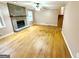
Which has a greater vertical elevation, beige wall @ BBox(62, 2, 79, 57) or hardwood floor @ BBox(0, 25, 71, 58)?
beige wall @ BBox(62, 2, 79, 57)

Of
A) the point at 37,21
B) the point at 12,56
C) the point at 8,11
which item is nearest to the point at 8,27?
Answer: the point at 8,11

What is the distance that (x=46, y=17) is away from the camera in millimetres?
9102

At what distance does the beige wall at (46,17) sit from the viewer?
873cm

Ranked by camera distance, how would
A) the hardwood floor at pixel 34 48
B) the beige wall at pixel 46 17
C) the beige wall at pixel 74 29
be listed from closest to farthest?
the beige wall at pixel 74 29
the hardwood floor at pixel 34 48
the beige wall at pixel 46 17

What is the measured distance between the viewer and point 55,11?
28.2 ft

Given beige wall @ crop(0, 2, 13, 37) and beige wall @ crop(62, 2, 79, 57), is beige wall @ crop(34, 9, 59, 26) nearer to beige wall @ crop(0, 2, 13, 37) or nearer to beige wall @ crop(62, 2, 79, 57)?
beige wall @ crop(0, 2, 13, 37)

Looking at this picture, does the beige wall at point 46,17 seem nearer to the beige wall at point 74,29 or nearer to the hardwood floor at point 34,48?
the hardwood floor at point 34,48

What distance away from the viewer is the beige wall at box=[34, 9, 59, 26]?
8.73 metres

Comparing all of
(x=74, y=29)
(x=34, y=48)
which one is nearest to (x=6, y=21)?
(x=34, y=48)

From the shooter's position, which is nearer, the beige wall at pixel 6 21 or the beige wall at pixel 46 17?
the beige wall at pixel 6 21

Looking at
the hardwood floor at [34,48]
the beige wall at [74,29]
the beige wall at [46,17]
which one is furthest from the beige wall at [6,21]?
the beige wall at [46,17]

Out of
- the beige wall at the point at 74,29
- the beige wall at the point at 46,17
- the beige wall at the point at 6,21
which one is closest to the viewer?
the beige wall at the point at 74,29

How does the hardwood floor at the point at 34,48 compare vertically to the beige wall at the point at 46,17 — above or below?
below

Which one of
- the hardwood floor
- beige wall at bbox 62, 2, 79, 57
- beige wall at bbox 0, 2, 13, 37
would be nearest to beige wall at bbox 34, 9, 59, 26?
beige wall at bbox 0, 2, 13, 37
